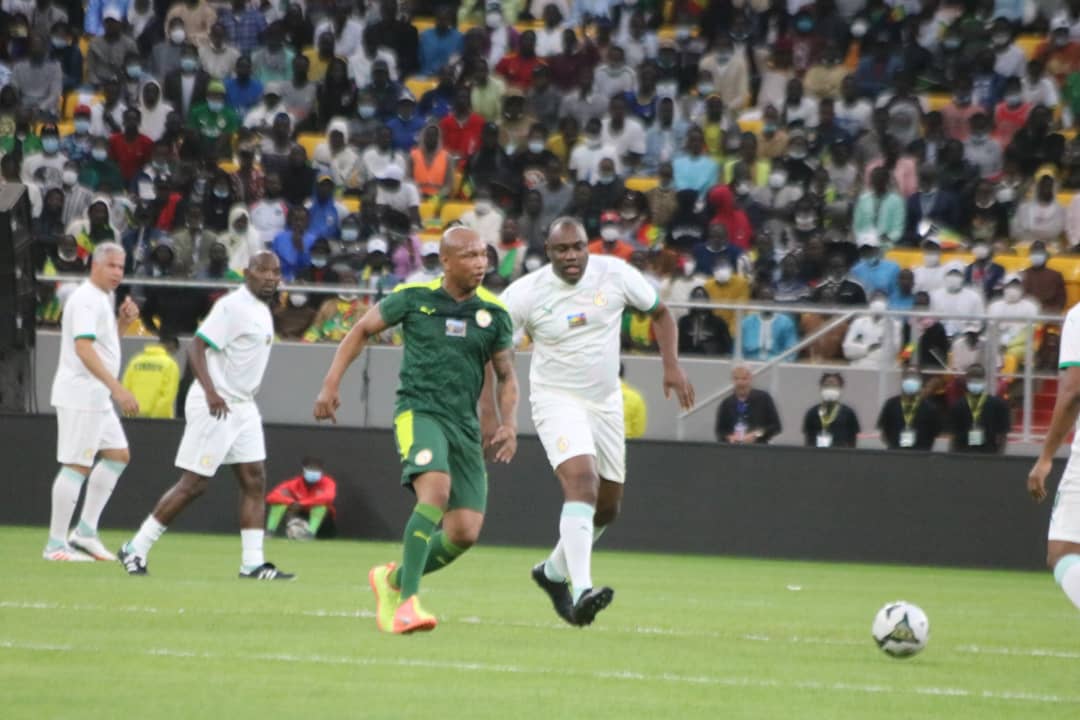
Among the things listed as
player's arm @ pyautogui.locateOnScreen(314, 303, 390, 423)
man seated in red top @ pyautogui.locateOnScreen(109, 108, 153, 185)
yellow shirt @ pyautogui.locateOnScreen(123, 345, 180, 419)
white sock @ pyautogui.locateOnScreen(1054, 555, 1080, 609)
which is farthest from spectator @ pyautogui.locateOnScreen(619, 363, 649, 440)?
white sock @ pyautogui.locateOnScreen(1054, 555, 1080, 609)

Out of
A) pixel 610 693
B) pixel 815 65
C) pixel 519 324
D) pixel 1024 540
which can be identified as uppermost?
pixel 815 65

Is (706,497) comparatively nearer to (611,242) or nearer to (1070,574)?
(611,242)

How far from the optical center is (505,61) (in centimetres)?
2656

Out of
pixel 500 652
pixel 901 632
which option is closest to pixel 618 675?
pixel 500 652

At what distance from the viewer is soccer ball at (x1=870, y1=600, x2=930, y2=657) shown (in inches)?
392

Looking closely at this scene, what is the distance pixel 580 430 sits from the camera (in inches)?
451

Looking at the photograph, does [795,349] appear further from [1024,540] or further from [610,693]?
[610,693]

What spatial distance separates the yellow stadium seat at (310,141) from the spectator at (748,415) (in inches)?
332

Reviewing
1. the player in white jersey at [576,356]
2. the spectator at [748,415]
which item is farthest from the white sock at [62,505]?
the spectator at [748,415]

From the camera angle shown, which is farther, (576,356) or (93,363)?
(93,363)

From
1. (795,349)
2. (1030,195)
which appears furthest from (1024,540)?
(1030,195)

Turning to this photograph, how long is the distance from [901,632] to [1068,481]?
1.37 metres

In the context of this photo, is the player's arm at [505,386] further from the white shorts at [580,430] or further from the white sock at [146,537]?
the white sock at [146,537]

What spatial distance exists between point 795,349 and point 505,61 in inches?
338
